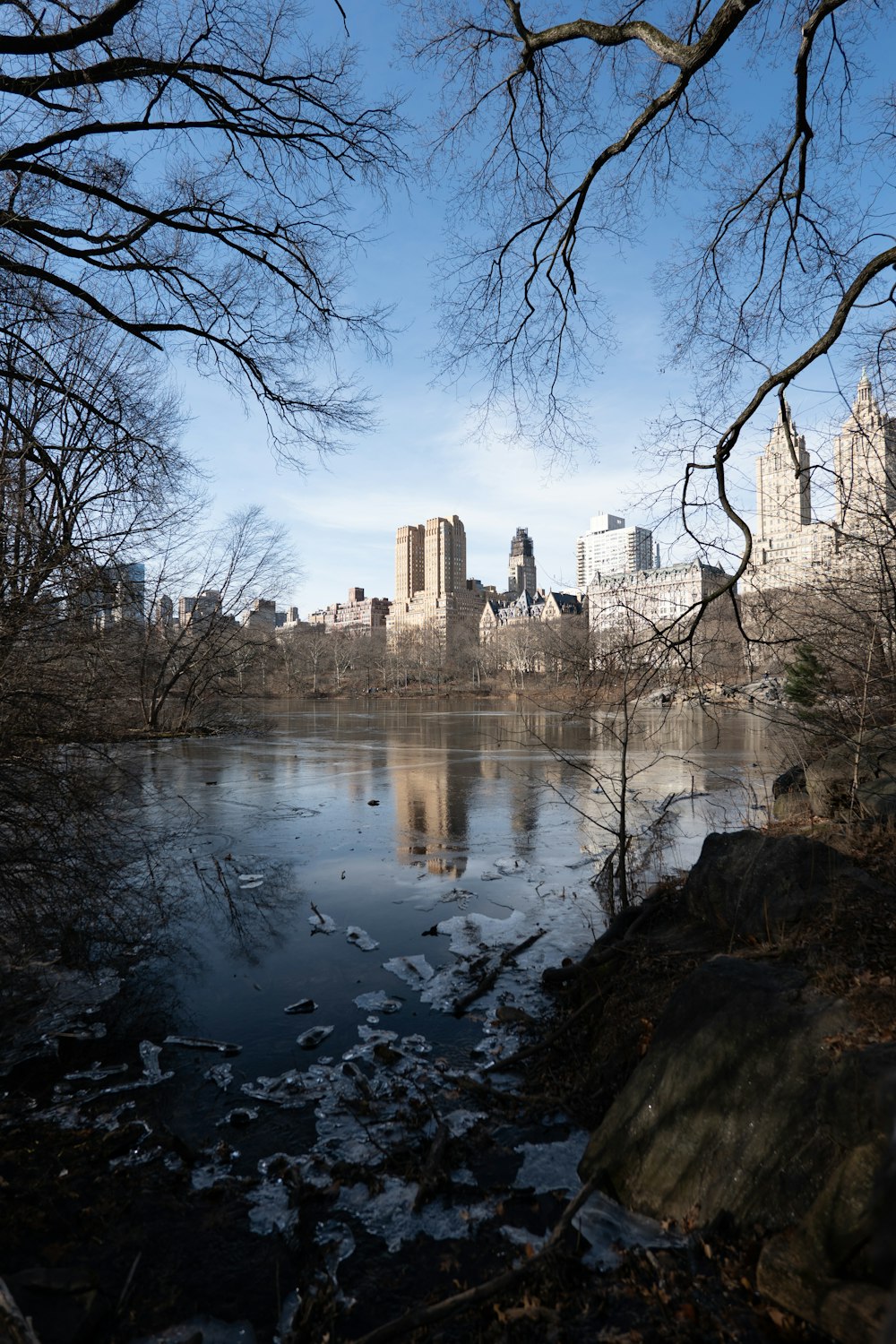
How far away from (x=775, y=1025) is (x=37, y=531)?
7465 millimetres

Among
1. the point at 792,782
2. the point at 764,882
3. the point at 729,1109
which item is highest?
the point at 764,882

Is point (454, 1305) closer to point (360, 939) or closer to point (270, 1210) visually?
point (270, 1210)

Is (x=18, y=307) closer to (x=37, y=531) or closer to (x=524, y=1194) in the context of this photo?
(x=37, y=531)

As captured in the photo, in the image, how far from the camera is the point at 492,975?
6.35 m

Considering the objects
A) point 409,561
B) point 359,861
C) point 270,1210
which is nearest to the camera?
point 270,1210

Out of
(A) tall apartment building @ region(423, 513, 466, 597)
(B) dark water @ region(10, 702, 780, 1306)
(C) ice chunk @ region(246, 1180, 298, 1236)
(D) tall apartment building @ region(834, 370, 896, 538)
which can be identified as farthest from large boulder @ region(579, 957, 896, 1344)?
(A) tall apartment building @ region(423, 513, 466, 597)

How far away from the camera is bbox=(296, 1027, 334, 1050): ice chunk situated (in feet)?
17.2

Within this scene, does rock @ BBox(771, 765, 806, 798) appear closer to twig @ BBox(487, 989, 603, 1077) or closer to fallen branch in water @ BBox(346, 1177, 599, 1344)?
twig @ BBox(487, 989, 603, 1077)

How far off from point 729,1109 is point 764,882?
2.25 metres

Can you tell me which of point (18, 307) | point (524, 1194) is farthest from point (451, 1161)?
point (18, 307)

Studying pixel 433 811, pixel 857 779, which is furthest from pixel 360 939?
pixel 433 811

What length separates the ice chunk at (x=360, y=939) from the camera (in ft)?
23.3

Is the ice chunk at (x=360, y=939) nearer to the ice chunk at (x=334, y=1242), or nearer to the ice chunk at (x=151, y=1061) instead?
the ice chunk at (x=151, y=1061)

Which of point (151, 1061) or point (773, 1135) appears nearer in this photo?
point (773, 1135)
